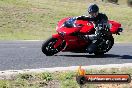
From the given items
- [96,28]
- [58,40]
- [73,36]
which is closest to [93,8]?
[96,28]

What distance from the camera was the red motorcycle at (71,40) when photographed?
13891 millimetres

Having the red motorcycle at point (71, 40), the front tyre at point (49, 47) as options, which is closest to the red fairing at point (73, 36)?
the red motorcycle at point (71, 40)

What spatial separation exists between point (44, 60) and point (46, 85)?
382 centimetres

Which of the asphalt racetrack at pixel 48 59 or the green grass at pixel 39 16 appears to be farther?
the green grass at pixel 39 16

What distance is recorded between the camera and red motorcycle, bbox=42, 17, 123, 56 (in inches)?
547

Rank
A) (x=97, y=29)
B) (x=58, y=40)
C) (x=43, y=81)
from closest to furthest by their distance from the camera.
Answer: (x=43, y=81)
(x=58, y=40)
(x=97, y=29)

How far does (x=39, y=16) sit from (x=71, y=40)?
24.0 m

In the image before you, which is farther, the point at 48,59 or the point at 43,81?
the point at 48,59

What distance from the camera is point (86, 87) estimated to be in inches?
341

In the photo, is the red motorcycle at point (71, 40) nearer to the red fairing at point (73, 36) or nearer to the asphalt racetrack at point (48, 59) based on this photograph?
the red fairing at point (73, 36)

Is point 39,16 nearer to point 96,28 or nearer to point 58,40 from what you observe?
point 96,28

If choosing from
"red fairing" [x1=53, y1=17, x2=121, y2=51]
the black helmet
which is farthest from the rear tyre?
the black helmet

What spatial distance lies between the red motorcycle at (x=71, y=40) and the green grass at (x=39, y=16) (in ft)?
45.7

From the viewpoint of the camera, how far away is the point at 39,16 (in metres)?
37.9
